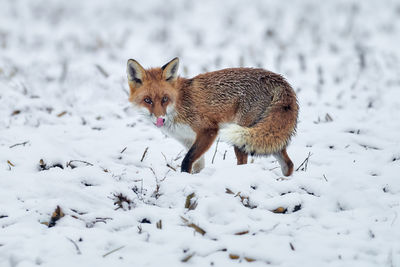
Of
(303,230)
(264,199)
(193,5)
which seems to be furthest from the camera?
(193,5)

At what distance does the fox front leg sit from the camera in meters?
3.79

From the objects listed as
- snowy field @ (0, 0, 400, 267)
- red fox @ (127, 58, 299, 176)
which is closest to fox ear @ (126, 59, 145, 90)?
red fox @ (127, 58, 299, 176)

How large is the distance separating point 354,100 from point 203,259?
501 cm

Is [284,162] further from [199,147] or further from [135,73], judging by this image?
[135,73]

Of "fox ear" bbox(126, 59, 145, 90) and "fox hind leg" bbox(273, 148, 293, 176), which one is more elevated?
"fox ear" bbox(126, 59, 145, 90)

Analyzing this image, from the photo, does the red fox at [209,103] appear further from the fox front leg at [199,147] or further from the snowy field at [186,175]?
the snowy field at [186,175]

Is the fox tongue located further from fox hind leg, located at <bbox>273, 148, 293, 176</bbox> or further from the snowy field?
fox hind leg, located at <bbox>273, 148, 293, 176</bbox>

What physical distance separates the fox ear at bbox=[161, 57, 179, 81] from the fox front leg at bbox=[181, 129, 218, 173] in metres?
0.72

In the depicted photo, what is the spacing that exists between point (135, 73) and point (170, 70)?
14.7 inches

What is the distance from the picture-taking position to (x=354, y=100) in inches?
252

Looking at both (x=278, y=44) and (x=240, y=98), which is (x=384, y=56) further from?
(x=240, y=98)

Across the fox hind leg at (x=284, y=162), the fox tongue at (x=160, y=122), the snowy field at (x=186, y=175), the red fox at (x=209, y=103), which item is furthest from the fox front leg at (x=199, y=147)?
the fox hind leg at (x=284, y=162)

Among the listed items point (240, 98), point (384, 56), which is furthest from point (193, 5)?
point (240, 98)

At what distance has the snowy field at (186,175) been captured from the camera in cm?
233
